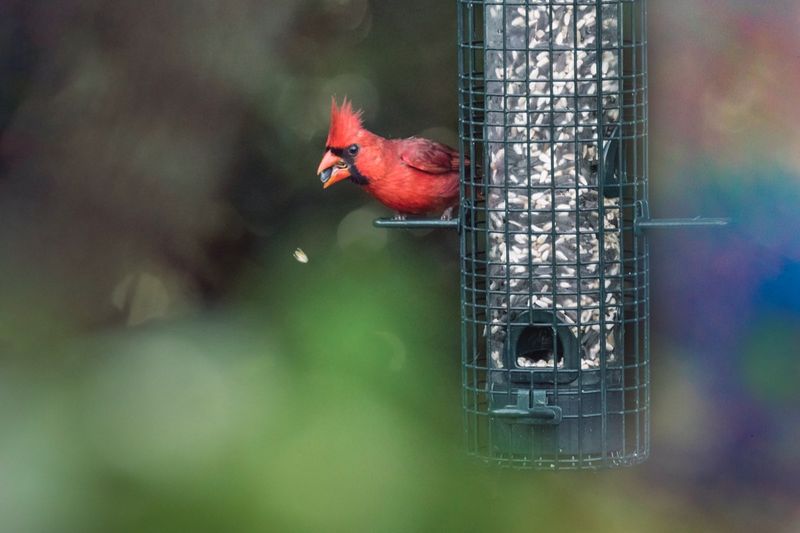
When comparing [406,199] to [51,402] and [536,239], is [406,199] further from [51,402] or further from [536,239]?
[51,402]

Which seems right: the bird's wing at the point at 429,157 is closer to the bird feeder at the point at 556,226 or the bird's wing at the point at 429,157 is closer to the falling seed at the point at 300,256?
the falling seed at the point at 300,256

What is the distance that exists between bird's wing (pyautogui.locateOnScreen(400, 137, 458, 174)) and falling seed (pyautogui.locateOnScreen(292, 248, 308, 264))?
1.75 ft

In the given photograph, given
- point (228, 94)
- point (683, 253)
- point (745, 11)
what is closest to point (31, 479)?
point (228, 94)

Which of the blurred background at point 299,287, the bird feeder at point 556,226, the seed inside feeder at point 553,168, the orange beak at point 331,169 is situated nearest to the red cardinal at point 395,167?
the orange beak at point 331,169

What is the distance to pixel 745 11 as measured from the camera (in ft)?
16.4

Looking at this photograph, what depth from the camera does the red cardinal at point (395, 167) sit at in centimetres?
467

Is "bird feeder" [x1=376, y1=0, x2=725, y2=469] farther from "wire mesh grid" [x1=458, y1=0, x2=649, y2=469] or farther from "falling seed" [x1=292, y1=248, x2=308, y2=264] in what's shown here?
"falling seed" [x1=292, y1=248, x2=308, y2=264]

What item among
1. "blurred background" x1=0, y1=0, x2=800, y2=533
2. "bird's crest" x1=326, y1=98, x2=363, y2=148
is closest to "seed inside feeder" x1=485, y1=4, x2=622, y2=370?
"bird's crest" x1=326, y1=98, x2=363, y2=148

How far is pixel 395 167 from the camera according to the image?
4.80 meters

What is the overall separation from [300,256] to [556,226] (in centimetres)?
130

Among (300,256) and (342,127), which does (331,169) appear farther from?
(300,256)

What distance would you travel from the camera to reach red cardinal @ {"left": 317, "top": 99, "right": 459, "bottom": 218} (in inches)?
184

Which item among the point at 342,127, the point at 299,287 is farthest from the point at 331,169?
the point at 299,287

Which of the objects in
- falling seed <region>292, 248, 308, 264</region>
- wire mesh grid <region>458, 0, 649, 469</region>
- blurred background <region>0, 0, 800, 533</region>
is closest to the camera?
wire mesh grid <region>458, 0, 649, 469</region>
